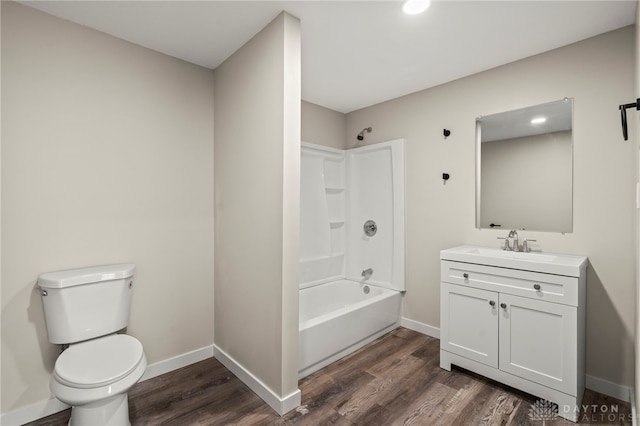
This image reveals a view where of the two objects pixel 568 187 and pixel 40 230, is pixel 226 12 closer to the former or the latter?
pixel 40 230

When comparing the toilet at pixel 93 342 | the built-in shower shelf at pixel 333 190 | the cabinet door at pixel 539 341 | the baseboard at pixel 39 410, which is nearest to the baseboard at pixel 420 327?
the cabinet door at pixel 539 341

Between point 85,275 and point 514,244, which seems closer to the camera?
point 85,275

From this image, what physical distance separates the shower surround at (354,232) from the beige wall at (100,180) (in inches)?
44.5

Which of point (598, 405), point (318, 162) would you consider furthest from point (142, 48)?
point (598, 405)

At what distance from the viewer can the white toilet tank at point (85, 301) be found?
1.78m

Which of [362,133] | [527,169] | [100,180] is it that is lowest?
[100,180]

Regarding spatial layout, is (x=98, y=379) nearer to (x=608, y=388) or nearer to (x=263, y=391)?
(x=263, y=391)

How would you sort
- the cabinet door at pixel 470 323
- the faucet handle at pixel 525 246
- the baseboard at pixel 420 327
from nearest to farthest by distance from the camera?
the cabinet door at pixel 470 323
the faucet handle at pixel 525 246
the baseboard at pixel 420 327

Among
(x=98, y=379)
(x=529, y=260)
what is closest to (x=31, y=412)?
(x=98, y=379)

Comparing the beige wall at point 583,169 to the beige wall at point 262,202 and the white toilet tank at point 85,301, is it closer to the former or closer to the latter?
the beige wall at point 262,202

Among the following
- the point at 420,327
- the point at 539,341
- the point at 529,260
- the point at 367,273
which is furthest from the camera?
the point at 367,273

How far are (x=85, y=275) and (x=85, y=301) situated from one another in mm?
152

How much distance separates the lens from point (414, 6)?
181cm

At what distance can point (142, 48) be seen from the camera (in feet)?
7.42
